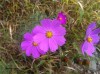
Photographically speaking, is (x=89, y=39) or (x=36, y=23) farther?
(x=36, y=23)

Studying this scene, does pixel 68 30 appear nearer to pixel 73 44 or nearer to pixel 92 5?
pixel 73 44

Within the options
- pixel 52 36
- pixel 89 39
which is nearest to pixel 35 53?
pixel 52 36

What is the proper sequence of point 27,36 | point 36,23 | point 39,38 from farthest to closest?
point 36,23 < point 27,36 < point 39,38

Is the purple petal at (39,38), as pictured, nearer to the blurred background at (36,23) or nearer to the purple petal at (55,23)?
the purple petal at (55,23)

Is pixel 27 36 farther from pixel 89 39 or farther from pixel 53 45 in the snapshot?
pixel 89 39

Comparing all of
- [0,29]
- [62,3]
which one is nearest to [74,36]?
[62,3]
